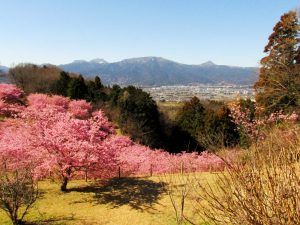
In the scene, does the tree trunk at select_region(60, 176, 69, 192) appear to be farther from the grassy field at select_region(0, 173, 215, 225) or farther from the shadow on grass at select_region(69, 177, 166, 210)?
the shadow on grass at select_region(69, 177, 166, 210)

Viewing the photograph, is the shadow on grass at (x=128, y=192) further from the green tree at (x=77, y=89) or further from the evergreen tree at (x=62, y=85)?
the evergreen tree at (x=62, y=85)

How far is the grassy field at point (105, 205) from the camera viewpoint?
42.9ft

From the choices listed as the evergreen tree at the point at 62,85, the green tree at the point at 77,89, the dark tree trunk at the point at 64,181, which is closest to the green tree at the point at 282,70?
the dark tree trunk at the point at 64,181

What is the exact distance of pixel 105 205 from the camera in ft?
48.8

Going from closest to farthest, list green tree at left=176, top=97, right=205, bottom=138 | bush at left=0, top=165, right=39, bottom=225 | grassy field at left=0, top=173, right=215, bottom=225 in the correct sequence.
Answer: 1. bush at left=0, top=165, right=39, bottom=225
2. grassy field at left=0, top=173, right=215, bottom=225
3. green tree at left=176, top=97, right=205, bottom=138

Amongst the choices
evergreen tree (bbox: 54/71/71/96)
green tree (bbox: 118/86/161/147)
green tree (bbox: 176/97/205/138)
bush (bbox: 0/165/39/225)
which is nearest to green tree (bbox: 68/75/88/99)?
evergreen tree (bbox: 54/71/71/96)

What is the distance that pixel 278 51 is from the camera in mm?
21672

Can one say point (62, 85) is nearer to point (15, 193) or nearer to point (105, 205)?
point (105, 205)

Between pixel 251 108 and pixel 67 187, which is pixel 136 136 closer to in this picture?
pixel 251 108

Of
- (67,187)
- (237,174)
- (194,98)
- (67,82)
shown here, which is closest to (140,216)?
(67,187)

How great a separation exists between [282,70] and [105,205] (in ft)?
48.5

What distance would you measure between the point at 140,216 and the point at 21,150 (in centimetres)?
797

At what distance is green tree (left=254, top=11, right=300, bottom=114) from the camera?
64.2ft

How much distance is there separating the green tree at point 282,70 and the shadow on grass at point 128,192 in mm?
10199
